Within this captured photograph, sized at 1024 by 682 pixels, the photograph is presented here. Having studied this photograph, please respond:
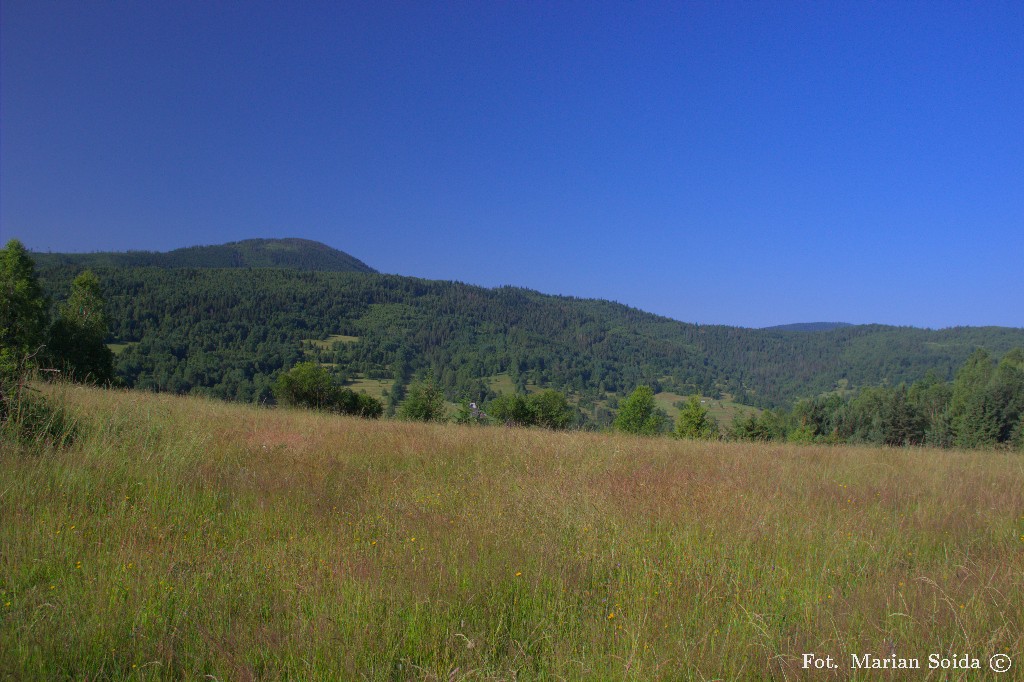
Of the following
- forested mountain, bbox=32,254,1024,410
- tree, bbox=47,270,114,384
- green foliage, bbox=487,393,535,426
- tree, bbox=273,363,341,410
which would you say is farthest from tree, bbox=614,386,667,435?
forested mountain, bbox=32,254,1024,410

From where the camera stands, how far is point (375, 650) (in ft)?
8.61

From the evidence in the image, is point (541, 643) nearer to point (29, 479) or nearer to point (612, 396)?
point (29, 479)

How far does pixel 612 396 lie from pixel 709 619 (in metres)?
154

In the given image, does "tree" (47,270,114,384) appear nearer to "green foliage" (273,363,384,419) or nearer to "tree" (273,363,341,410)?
"green foliage" (273,363,384,419)

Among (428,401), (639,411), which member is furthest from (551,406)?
(428,401)

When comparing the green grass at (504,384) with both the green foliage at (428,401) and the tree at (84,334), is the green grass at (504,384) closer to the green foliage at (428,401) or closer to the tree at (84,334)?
the green foliage at (428,401)

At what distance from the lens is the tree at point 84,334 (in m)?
25.4

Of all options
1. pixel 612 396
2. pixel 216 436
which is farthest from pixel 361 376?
pixel 216 436

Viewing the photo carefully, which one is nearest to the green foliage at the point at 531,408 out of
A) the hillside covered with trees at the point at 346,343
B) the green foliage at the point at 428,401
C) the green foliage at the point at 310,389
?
the green foliage at the point at 428,401

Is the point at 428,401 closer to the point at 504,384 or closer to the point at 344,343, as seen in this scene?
the point at 504,384

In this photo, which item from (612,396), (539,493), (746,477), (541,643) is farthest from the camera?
(612,396)

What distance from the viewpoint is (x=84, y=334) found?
91.1 feet

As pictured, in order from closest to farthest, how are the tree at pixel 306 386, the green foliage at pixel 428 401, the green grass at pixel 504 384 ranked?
the tree at pixel 306 386
the green foliage at pixel 428 401
the green grass at pixel 504 384

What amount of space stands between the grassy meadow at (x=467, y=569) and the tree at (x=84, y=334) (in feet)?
77.9
